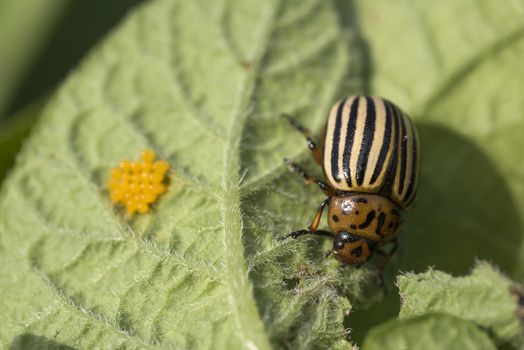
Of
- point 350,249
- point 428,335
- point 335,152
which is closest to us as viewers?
point 428,335

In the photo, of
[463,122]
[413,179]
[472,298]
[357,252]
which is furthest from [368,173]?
[463,122]

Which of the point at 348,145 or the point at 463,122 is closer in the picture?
the point at 348,145

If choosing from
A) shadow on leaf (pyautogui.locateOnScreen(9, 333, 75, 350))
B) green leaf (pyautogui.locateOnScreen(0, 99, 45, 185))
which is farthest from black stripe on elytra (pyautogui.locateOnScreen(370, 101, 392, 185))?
green leaf (pyautogui.locateOnScreen(0, 99, 45, 185))

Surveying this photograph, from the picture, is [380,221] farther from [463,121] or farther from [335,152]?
[463,121]

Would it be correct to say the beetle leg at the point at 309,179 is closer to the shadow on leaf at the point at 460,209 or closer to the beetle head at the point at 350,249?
the beetle head at the point at 350,249

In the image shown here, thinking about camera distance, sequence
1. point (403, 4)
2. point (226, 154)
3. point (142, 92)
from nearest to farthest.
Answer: point (226, 154)
point (142, 92)
point (403, 4)

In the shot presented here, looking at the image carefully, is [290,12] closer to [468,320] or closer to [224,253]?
[224,253]

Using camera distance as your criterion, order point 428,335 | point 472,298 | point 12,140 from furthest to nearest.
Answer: point 12,140 < point 472,298 < point 428,335

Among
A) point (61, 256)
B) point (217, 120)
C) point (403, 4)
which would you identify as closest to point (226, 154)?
point (217, 120)
